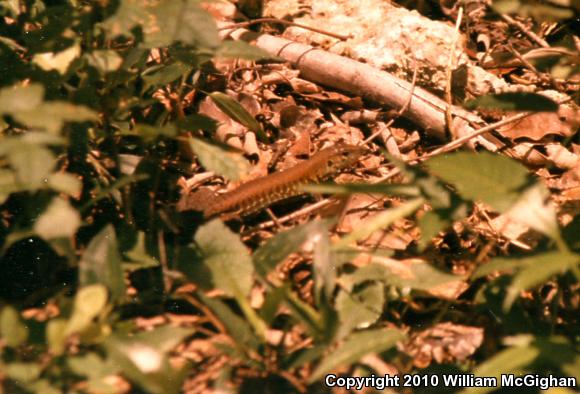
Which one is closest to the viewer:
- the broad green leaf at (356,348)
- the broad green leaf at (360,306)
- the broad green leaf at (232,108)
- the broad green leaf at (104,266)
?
the broad green leaf at (356,348)

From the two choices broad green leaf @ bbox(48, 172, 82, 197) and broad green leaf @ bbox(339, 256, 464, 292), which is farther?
broad green leaf @ bbox(339, 256, 464, 292)

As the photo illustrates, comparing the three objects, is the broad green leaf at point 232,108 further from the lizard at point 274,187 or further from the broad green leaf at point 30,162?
the broad green leaf at point 30,162

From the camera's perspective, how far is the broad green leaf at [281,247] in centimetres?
193

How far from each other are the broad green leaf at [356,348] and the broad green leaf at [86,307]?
547 mm

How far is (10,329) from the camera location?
156 cm

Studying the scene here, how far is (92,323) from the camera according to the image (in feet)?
5.35

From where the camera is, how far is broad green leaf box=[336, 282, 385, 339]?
187 cm

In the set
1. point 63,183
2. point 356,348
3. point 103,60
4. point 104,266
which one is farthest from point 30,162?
point 356,348

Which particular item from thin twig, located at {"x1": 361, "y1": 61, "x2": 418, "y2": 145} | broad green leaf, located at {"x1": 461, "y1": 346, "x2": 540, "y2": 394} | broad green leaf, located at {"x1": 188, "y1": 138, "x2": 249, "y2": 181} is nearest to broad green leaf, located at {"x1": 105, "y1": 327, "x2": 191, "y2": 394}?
broad green leaf, located at {"x1": 188, "y1": 138, "x2": 249, "y2": 181}

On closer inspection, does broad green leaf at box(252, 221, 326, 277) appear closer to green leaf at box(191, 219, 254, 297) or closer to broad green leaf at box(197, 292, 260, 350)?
green leaf at box(191, 219, 254, 297)

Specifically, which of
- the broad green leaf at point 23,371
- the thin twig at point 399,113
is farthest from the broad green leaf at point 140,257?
the thin twig at point 399,113

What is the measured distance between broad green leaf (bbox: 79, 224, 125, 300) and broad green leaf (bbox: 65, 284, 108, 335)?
12cm

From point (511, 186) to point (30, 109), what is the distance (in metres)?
1.21

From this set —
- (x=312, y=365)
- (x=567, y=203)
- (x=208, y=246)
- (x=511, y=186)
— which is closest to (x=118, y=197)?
(x=208, y=246)
